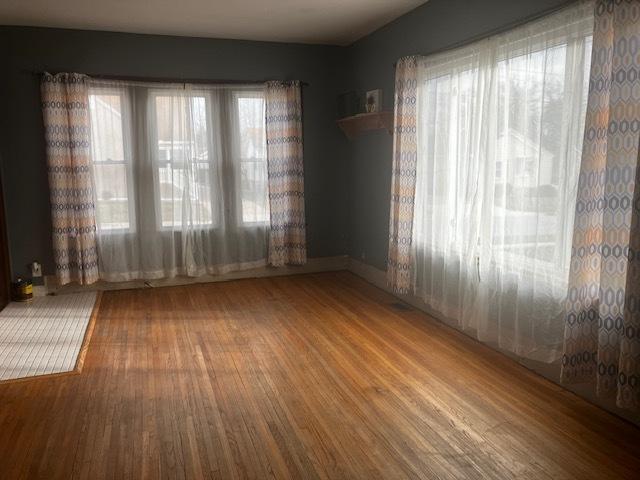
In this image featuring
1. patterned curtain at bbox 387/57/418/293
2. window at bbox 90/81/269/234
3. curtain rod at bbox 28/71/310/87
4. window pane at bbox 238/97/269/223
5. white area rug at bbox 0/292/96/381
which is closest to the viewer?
white area rug at bbox 0/292/96/381

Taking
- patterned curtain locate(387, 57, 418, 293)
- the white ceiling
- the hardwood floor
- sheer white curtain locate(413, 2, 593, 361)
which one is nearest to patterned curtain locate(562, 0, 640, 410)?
sheer white curtain locate(413, 2, 593, 361)

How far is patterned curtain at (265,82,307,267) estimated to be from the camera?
538 cm

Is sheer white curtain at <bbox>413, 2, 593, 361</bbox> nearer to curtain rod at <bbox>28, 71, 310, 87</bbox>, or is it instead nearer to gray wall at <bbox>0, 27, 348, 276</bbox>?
gray wall at <bbox>0, 27, 348, 276</bbox>

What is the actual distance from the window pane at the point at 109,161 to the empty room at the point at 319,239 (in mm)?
20

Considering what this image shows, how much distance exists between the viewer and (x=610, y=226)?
7.95 feet

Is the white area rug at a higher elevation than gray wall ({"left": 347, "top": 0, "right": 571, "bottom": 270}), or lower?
lower

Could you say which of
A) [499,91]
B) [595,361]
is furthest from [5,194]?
[595,361]

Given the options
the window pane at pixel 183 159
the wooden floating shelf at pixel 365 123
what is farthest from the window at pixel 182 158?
the wooden floating shelf at pixel 365 123

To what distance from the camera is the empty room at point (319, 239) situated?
2393 mm

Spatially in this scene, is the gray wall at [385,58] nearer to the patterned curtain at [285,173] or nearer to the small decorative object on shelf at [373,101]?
the small decorative object on shelf at [373,101]

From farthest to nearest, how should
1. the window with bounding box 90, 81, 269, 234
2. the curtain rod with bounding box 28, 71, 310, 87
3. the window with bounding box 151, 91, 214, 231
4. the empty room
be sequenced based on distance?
the window with bounding box 151, 91, 214, 231, the window with bounding box 90, 81, 269, 234, the curtain rod with bounding box 28, 71, 310, 87, the empty room

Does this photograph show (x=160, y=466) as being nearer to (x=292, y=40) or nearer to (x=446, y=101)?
(x=446, y=101)

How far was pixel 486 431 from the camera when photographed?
252 centimetres

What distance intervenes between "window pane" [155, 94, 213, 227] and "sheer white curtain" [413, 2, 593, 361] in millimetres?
2244
